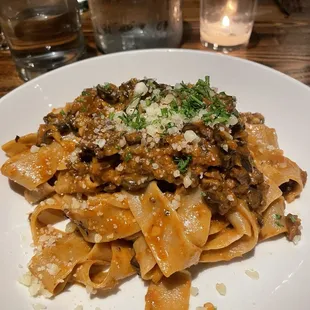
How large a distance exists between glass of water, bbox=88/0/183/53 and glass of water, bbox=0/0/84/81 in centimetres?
23

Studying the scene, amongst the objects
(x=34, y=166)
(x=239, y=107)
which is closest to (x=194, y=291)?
(x=34, y=166)

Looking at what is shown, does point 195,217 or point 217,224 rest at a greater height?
point 195,217

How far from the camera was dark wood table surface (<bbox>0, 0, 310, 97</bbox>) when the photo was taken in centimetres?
413

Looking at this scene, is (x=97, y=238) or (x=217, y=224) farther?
(x=217, y=224)

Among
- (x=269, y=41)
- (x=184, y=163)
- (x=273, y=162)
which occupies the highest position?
(x=184, y=163)

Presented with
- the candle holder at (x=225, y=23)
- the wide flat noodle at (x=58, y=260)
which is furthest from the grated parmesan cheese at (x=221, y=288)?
the candle holder at (x=225, y=23)

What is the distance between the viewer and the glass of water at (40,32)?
145 inches

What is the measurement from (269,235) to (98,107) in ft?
3.96

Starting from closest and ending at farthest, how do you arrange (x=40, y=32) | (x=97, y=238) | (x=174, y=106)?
1. (x=97, y=238)
2. (x=174, y=106)
3. (x=40, y=32)

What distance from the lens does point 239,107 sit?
3227 millimetres

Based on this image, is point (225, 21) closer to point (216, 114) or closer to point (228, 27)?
point (228, 27)

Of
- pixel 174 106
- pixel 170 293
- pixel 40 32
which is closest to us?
pixel 170 293

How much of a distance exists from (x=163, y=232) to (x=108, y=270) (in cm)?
34

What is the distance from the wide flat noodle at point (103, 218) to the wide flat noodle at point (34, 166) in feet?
1.06
